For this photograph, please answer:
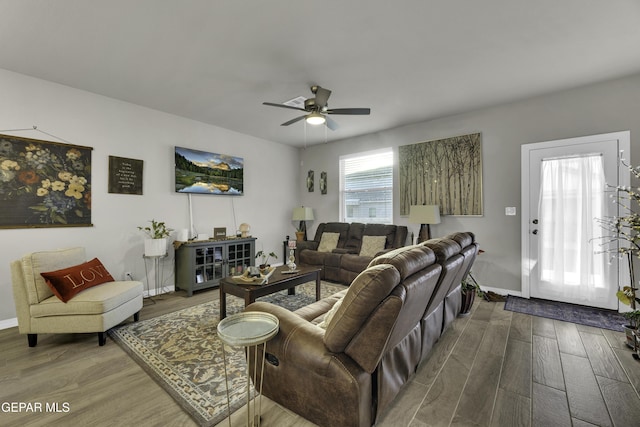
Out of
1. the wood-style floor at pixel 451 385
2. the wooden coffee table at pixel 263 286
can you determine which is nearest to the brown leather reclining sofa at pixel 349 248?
the wooden coffee table at pixel 263 286

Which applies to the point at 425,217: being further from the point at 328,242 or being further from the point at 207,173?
the point at 207,173

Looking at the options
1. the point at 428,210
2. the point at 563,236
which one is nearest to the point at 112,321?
the point at 428,210

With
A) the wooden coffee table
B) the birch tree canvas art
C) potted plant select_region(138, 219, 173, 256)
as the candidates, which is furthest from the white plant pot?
the birch tree canvas art

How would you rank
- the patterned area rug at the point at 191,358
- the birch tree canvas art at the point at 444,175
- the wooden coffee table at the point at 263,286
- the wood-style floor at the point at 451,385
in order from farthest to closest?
the birch tree canvas art at the point at 444,175 → the wooden coffee table at the point at 263,286 → the patterned area rug at the point at 191,358 → the wood-style floor at the point at 451,385

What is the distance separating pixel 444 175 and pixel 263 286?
3.37 m

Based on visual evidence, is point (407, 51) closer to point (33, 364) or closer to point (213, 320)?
point (213, 320)

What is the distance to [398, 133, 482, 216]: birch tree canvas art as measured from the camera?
13.5 feet

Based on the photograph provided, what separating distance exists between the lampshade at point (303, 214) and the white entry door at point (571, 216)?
372 centimetres

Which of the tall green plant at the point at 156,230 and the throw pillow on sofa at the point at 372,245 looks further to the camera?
the throw pillow on sofa at the point at 372,245

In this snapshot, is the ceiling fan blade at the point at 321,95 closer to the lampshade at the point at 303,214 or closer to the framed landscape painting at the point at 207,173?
the framed landscape painting at the point at 207,173

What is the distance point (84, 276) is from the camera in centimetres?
271

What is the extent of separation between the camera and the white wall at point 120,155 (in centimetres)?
300

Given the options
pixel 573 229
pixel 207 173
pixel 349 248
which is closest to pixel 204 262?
pixel 207 173

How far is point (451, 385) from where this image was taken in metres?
1.91
